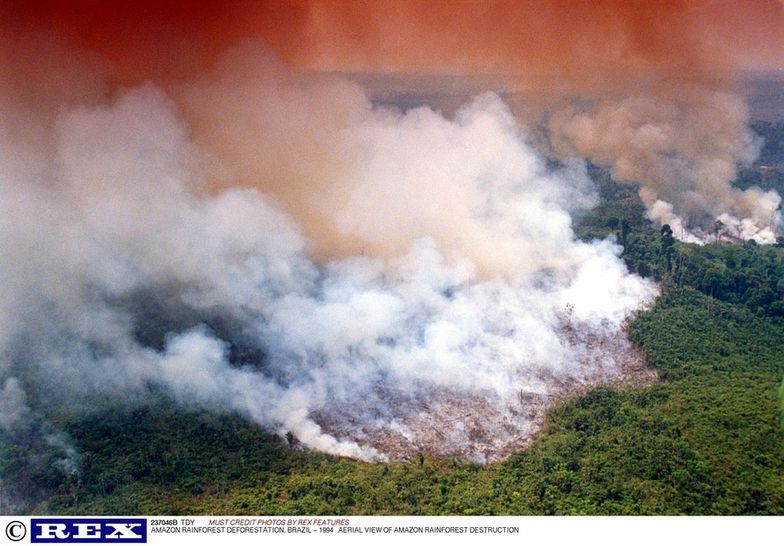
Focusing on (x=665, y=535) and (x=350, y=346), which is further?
(x=350, y=346)

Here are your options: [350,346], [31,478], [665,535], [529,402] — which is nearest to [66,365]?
[31,478]

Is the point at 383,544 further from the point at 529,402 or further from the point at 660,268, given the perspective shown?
the point at 660,268

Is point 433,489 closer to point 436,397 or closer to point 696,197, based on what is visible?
point 436,397

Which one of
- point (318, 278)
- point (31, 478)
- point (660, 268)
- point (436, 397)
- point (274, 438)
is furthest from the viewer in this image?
point (660, 268)

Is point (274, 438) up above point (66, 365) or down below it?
below

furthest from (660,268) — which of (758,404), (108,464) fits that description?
(108,464)

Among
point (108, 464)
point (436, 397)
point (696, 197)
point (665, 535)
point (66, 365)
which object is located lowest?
point (665, 535)

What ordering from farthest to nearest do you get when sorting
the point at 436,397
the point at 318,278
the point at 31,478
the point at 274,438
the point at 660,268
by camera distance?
the point at 660,268
the point at 318,278
the point at 436,397
the point at 274,438
the point at 31,478
